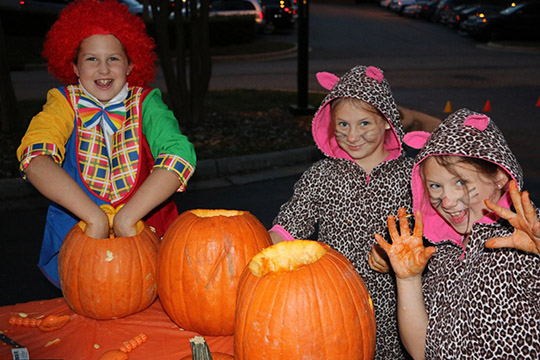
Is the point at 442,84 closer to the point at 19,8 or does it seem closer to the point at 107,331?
the point at 107,331


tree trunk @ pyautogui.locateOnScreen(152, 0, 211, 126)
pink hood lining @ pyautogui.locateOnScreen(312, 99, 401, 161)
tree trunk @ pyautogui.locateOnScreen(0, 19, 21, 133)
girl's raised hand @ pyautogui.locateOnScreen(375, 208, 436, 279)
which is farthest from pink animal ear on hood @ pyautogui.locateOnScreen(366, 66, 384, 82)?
tree trunk @ pyautogui.locateOnScreen(0, 19, 21, 133)

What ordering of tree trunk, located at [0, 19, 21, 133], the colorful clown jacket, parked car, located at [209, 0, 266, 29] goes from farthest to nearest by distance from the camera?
parked car, located at [209, 0, 266, 29]
tree trunk, located at [0, 19, 21, 133]
the colorful clown jacket

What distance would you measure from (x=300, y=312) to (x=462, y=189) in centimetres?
79

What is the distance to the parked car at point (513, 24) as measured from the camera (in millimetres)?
23109

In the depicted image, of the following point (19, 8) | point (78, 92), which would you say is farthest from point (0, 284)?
point (19, 8)

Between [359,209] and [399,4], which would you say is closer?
[359,209]

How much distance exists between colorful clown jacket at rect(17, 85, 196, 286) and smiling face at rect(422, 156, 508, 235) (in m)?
1.09

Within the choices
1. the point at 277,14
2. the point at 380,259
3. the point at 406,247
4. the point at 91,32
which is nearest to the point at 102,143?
the point at 91,32

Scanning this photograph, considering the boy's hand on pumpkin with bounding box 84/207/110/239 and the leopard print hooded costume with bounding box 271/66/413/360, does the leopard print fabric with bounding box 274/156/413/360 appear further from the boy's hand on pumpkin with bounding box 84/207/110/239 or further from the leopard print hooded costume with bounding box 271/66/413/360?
the boy's hand on pumpkin with bounding box 84/207/110/239

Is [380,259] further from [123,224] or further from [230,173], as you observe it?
[230,173]

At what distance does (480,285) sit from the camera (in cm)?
200

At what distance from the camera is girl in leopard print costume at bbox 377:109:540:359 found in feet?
6.27

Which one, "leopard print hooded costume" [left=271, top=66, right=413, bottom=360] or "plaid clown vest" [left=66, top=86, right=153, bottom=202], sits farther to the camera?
"leopard print hooded costume" [left=271, top=66, right=413, bottom=360]

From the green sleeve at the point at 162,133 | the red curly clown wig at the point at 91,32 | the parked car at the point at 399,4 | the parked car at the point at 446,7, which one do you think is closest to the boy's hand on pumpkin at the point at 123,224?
the green sleeve at the point at 162,133
